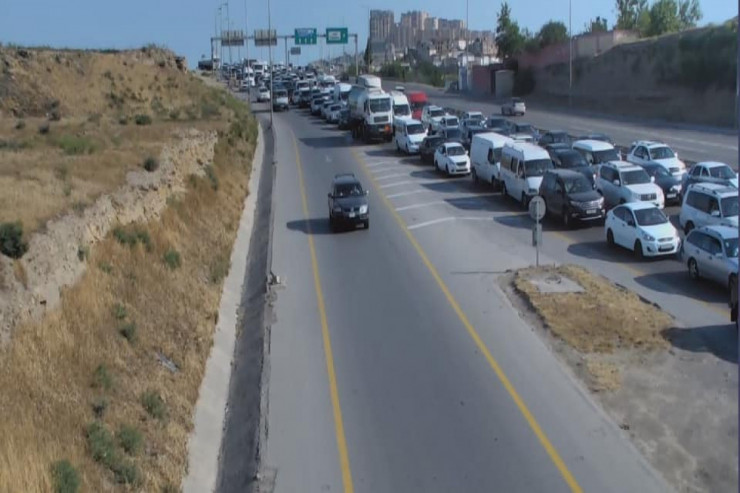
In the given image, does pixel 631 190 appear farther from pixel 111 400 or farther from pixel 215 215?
pixel 111 400

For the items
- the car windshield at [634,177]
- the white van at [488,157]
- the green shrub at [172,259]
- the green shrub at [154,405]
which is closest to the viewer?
the green shrub at [154,405]

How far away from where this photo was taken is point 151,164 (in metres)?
31.5

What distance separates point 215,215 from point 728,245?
57.0ft

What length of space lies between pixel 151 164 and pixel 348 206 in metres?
6.69

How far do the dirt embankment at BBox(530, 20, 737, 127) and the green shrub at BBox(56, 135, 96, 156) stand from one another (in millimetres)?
42659

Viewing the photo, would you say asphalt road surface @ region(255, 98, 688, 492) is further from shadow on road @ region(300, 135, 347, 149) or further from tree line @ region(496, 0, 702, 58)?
tree line @ region(496, 0, 702, 58)

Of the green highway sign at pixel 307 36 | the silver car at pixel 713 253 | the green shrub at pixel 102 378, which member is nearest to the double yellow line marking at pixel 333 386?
the green shrub at pixel 102 378

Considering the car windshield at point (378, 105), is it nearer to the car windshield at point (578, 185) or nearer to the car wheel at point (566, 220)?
Result: the car windshield at point (578, 185)

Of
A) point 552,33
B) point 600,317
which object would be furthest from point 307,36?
point 600,317

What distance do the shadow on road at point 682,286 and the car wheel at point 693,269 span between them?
15cm

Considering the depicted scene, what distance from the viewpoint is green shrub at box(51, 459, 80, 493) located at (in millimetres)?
11609

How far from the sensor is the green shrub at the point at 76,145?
35150mm

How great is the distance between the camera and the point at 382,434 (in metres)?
14.8

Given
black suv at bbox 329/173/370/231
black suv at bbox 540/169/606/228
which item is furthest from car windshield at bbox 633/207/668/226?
black suv at bbox 329/173/370/231
